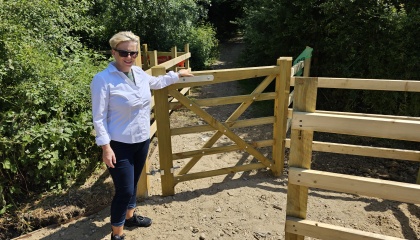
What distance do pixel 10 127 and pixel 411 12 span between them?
257 inches

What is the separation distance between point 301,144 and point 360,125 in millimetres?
392

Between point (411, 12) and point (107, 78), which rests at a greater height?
point (411, 12)

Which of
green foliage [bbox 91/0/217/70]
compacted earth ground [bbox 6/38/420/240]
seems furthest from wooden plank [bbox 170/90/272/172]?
green foliage [bbox 91/0/217/70]

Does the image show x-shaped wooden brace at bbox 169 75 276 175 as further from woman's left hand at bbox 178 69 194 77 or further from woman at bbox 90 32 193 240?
woman at bbox 90 32 193 240

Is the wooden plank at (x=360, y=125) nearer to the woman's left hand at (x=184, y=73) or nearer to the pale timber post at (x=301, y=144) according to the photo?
the pale timber post at (x=301, y=144)

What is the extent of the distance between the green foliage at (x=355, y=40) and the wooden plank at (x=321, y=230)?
4.82m

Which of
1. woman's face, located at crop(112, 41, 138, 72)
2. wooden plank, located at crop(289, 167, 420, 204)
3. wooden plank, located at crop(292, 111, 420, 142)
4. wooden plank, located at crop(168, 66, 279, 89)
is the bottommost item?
wooden plank, located at crop(289, 167, 420, 204)

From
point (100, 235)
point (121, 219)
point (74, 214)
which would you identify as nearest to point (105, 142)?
point (121, 219)

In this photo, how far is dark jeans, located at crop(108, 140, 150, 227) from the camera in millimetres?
2826

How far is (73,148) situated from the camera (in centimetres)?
419

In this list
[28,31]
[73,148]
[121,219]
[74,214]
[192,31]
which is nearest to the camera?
[121,219]

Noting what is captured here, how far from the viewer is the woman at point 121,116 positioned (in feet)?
8.56

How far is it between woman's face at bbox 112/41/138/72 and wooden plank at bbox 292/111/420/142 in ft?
4.67

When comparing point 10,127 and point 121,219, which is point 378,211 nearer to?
point 121,219
